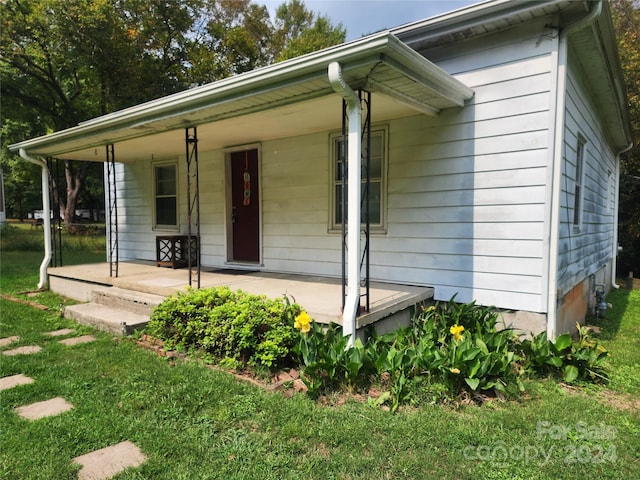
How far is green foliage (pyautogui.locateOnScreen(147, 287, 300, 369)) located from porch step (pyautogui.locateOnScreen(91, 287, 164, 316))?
0.69m

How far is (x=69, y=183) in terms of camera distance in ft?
61.9

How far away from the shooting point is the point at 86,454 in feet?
7.14

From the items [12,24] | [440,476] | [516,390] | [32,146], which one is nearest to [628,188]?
[516,390]

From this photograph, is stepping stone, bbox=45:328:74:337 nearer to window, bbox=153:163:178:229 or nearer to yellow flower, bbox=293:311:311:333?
yellow flower, bbox=293:311:311:333

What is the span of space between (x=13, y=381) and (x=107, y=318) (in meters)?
1.42

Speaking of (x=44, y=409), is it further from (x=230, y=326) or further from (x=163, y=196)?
(x=163, y=196)

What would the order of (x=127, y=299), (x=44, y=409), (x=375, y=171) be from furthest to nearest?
(x=375, y=171) < (x=127, y=299) < (x=44, y=409)

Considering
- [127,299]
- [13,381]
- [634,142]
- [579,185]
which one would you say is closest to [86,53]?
[127,299]

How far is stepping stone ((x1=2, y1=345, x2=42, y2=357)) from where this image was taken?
3801mm

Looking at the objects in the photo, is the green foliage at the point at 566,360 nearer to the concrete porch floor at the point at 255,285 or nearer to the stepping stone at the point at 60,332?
the concrete porch floor at the point at 255,285

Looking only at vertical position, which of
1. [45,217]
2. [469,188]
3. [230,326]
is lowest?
[230,326]

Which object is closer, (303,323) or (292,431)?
(292,431)

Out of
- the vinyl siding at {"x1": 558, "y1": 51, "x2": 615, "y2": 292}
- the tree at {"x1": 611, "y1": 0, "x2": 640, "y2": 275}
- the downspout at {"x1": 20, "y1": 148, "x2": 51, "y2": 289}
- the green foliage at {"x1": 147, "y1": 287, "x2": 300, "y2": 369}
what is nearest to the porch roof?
the downspout at {"x1": 20, "y1": 148, "x2": 51, "y2": 289}

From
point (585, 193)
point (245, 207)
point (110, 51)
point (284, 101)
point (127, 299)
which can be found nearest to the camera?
point (284, 101)
